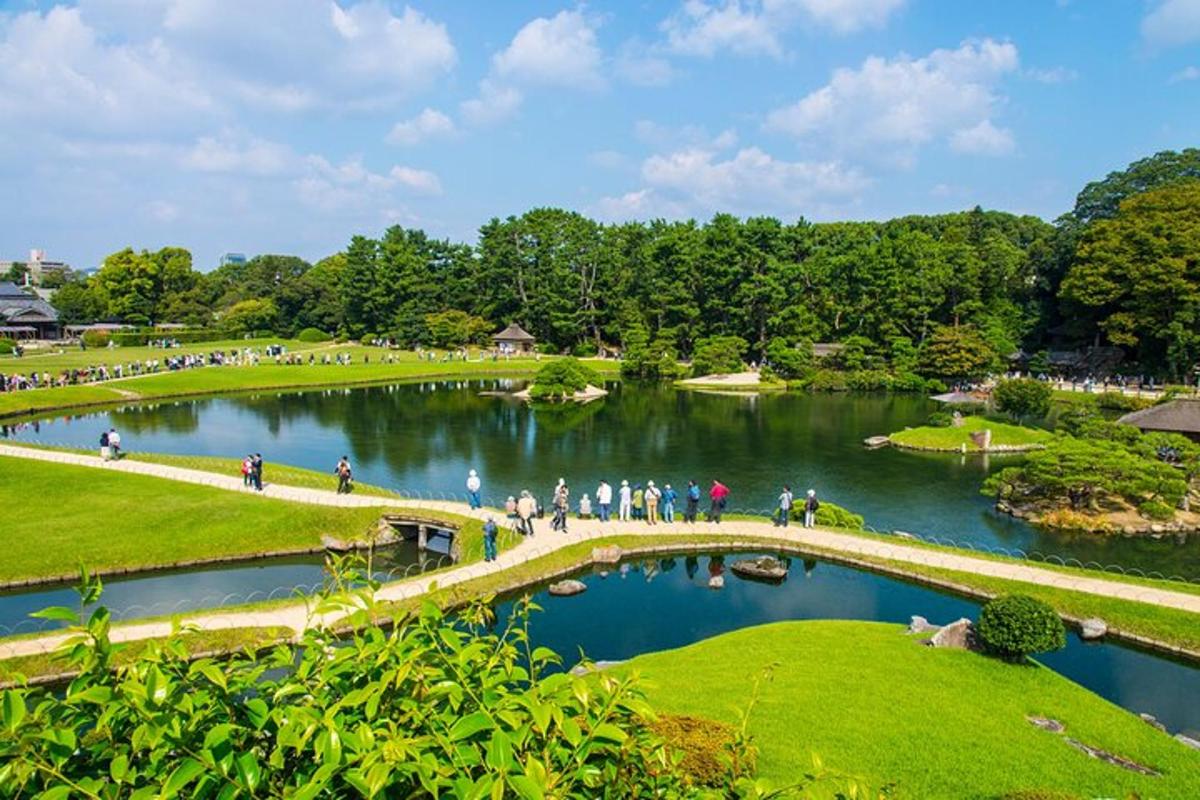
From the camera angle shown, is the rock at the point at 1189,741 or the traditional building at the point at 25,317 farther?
the traditional building at the point at 25,317

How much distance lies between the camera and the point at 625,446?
42.6m

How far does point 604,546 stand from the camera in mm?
23938

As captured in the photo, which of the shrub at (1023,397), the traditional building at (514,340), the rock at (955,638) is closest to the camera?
the rock at (955,638)

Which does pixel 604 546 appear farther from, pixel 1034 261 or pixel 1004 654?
pixel 1034 261

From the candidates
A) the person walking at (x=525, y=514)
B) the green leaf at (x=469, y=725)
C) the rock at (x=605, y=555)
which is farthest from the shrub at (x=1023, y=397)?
the green leaf at (x=469, y=725)

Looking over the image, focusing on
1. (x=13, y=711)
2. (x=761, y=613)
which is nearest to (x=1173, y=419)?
(x=761, y=613)

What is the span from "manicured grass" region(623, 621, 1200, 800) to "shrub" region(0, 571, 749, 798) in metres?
5.89

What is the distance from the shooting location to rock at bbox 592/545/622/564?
23578 mm

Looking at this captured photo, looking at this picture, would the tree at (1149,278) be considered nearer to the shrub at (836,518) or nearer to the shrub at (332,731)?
the shrub at (836,518)

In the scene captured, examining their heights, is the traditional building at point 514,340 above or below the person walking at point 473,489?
above

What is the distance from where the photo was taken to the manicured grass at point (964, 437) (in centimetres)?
4288

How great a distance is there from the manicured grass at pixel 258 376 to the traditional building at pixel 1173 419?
46090mm

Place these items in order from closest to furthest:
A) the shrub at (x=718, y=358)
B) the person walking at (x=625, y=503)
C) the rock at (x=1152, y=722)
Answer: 1. the rock at (x=1152, y=722)
2. the person walking at (x=625, y=503)
3. the shrub at (x=718, y=358)

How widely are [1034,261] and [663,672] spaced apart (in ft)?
272
